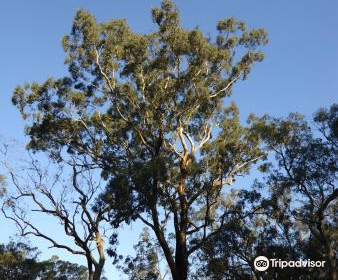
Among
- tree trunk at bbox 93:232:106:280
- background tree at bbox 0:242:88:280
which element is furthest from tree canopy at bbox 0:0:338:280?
background tree at bbox 0:242:88:280

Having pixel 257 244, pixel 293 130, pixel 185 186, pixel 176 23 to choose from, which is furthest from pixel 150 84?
pixel 257 244

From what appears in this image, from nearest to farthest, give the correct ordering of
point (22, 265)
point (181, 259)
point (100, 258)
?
1. point (181, 259)
2. point (100, 258)
3. point (22, 265)

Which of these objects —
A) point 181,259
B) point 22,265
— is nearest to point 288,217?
point 181,259

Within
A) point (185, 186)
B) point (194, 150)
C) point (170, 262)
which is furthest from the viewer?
point (194, 150)

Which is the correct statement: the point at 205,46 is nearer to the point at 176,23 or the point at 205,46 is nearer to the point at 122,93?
the point at 176,23

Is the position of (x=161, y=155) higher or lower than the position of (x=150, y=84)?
lower

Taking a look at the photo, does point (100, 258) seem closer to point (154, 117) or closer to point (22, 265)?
point (154, 117)

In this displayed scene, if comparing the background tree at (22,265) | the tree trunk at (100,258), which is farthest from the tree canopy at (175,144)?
the background tree at (22,265)

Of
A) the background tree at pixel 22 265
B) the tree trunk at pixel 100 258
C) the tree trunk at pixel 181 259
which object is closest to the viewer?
the tree trunk at pixel 181 259

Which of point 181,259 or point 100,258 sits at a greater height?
point 100,258

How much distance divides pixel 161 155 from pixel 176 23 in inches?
228

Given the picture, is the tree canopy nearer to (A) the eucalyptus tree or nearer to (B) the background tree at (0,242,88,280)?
(A) the eucalyptus tree

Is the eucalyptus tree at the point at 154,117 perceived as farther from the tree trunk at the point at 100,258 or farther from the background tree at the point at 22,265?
the background tree at the point at 22,265

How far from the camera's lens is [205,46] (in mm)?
→ 20047
